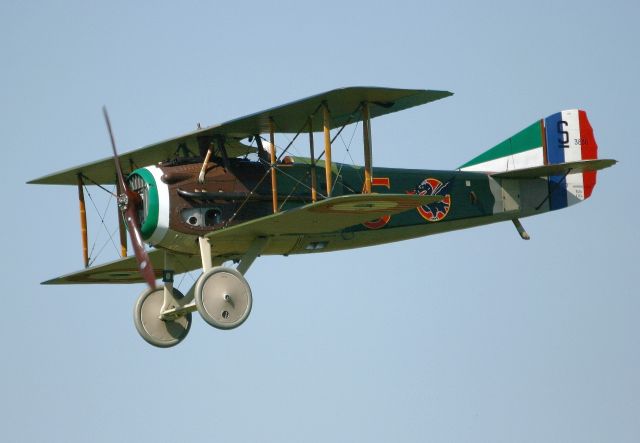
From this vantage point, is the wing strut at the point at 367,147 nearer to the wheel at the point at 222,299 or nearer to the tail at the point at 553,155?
the wheel at the point at 222,299

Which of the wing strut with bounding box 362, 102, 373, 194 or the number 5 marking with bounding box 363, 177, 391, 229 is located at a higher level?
the wing strut with bounding box 362, 102, 373, 194

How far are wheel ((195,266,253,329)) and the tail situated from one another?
5.39 meters

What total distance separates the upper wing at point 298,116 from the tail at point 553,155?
3.95 m

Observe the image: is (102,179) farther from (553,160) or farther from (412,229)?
(553,160)

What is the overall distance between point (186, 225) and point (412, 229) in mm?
3936

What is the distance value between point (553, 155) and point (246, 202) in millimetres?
6548

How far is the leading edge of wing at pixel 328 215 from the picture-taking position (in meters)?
18.0

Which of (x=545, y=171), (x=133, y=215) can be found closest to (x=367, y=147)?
(x=133, y=215)

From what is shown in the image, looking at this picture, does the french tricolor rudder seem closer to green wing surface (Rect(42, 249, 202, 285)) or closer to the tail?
the tail

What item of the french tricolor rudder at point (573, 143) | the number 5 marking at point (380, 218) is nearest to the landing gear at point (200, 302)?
the number 5 marking at point (380, 218)

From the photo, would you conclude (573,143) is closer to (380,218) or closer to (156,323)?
(380,218)

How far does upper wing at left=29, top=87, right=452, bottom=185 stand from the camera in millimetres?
18297

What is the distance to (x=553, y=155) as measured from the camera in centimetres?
2348

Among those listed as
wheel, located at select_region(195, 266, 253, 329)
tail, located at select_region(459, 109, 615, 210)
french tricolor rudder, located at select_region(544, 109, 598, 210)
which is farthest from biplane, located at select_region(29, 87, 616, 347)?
french tricolor rudder, located at select_region(544, 109, 598, 210)
